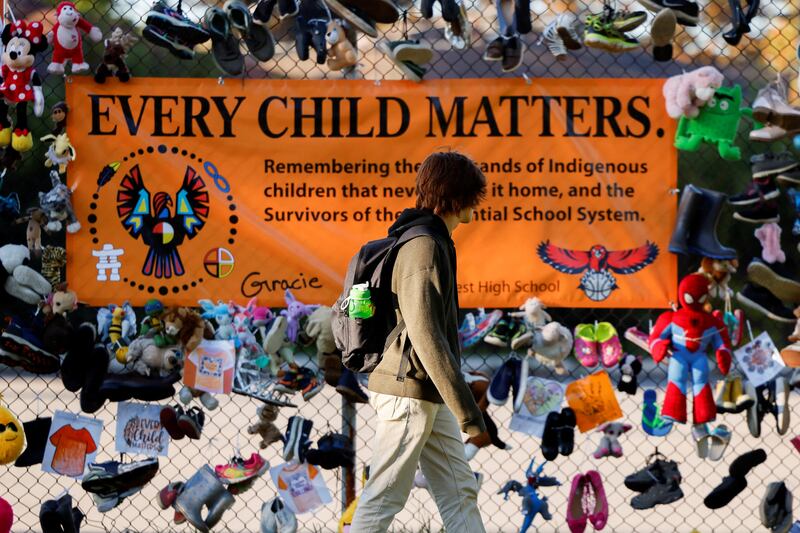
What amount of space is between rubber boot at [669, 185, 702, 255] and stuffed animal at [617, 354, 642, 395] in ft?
1.64

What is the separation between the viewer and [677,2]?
4.16 metres

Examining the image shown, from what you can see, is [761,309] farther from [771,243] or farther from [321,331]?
[321,331]

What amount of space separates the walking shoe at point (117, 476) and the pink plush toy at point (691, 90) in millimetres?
2643

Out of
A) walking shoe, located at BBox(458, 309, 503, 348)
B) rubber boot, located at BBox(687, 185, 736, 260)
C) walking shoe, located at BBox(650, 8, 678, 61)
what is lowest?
walking shoe, located at BBox(458, 309, 503, 348)

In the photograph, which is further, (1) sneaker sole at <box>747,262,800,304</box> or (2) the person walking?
(1) sneaker sole at <box>747,262,800,304</box>

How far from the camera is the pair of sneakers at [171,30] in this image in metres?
4.16

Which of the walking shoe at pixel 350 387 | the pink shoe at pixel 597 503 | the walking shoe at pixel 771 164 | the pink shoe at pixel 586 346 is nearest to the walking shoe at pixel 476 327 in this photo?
the pink shoe at pixel 586 346

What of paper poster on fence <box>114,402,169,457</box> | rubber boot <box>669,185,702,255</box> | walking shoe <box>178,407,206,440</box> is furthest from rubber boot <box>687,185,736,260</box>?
paper poster on fence <box>114,402,169,457</box>

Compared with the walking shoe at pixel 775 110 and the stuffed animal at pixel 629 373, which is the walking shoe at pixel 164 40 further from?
the walking shoe at pixel 775 110

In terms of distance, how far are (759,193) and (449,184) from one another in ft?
6.24

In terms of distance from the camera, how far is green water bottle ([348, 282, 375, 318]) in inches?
116

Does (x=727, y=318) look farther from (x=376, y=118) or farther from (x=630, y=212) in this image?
(x=376, y=118)

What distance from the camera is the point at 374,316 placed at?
2.97 m

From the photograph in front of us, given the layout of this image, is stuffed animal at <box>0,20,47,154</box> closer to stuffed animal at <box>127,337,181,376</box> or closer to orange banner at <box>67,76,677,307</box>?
orange banner at <box>67,76,677,307</box>
